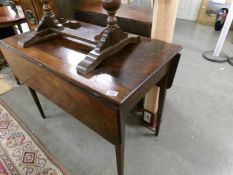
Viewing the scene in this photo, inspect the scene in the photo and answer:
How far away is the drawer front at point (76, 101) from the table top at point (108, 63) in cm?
4

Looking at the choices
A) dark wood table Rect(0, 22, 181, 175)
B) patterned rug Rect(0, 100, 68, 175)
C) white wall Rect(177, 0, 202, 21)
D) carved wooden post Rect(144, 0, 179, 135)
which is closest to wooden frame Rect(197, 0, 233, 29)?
white wall Rect(177, 0, 202, 21)

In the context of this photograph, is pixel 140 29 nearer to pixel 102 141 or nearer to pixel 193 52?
pixel 102 141

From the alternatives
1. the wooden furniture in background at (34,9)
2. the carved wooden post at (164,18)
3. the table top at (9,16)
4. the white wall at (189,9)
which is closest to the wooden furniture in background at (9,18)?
the table top at (9,16)

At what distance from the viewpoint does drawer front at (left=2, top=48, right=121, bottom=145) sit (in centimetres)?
73

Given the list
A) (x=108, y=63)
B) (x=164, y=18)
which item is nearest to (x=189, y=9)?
(x=164, y=18)

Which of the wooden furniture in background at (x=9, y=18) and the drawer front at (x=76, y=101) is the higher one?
the wooden furniture in background at (x=9, y=18)

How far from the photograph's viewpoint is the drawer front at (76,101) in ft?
2.38

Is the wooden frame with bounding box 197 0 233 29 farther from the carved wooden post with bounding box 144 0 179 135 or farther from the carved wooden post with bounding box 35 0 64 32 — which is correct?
the carved wooden post with bounding box 35 0 64 32

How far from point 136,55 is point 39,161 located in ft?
3.40

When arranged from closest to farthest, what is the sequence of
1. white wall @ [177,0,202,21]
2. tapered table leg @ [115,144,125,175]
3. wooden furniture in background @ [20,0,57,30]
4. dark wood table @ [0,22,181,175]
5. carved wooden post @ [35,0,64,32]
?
dark wood table @ [0,22,181,175] < tapered table leg @ [115,144,125,175] < carved wooden post @ [35,0,64,32] < wooden furniture in background @ [20,0,57,30] < white wall @ [177,0,202,21]

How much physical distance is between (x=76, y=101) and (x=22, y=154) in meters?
0.85

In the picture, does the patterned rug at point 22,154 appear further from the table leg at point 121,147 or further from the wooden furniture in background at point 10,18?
the wooden furniture in background at point 10,18

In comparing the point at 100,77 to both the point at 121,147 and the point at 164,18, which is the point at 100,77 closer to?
the point at 121,147

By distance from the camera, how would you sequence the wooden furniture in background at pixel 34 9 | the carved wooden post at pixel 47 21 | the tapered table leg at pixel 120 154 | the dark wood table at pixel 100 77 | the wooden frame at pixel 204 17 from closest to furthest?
the dark wood table at pixel 100 77, the tapered table leg at pixel 120 154, the carved wooden post at pixel 47 21, the wooden furniture in background at pixel 34 9, the wooden frame at pixel 204 17
